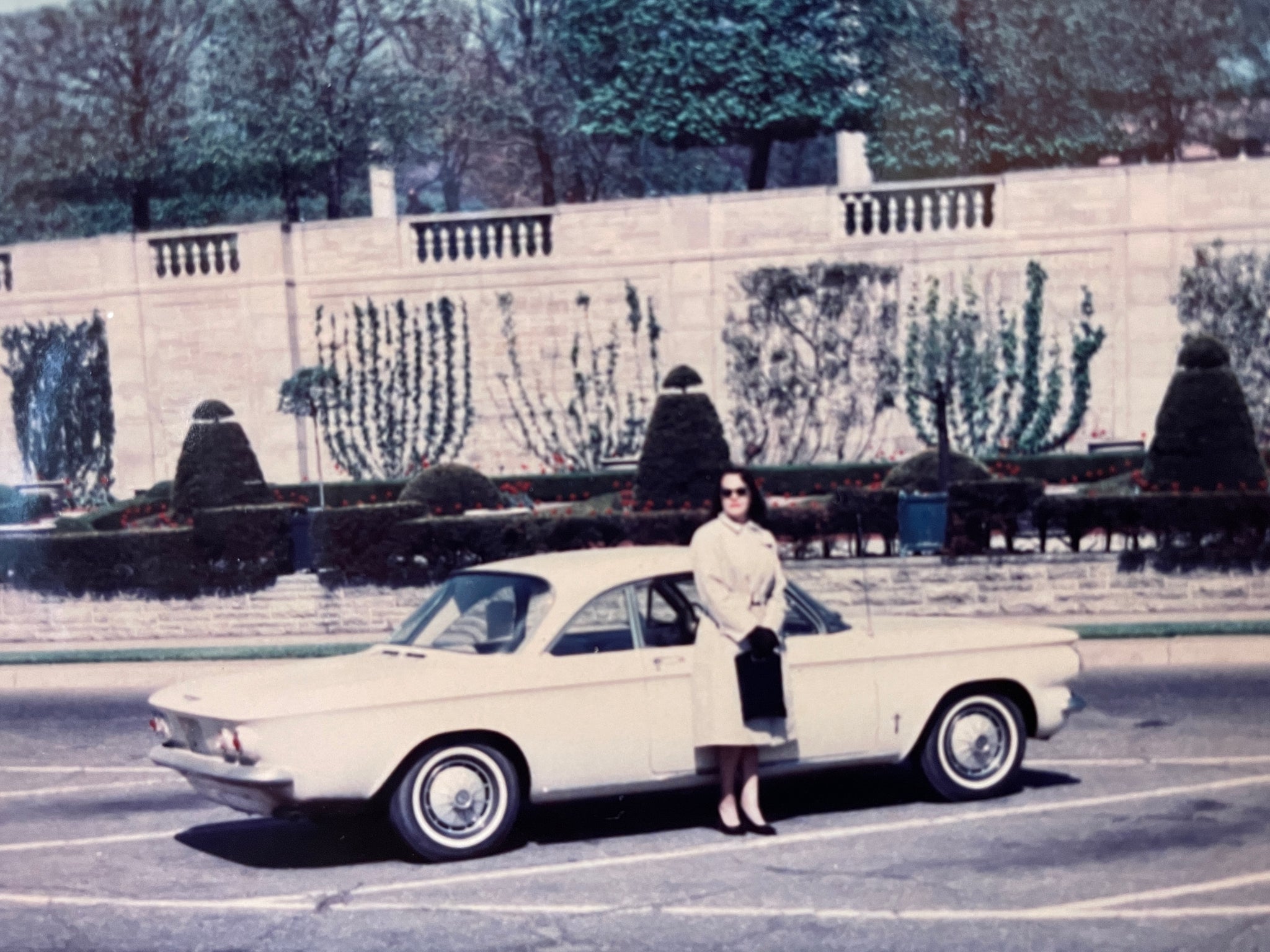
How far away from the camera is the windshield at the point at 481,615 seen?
308 inches

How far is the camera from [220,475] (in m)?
21.4


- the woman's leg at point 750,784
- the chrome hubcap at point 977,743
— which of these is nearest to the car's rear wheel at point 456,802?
the woman's leg at point 750,784

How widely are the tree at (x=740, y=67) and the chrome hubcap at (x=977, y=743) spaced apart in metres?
32.0

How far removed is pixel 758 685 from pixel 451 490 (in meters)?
17.0

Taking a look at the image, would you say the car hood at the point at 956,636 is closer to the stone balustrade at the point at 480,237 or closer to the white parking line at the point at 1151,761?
the white parking line at the point at 1151,761

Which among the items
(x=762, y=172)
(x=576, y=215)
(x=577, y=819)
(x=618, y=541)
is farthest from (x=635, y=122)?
(x=577, y=819)

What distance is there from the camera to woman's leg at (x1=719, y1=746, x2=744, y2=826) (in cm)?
768

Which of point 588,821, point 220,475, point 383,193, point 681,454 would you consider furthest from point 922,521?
point 383,193

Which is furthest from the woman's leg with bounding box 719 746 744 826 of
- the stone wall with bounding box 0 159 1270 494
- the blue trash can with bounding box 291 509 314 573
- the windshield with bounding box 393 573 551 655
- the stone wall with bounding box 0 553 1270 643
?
the stone wall with bounding box 0 159 1270 494

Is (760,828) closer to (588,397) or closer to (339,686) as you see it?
(339,686)

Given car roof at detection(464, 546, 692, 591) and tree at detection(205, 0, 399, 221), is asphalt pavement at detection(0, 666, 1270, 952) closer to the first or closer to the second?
car roof at detection(464, 546, 692, 591)

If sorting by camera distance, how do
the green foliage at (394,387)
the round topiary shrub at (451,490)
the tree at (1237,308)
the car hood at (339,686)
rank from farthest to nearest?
the green foliage at (394,387)
the tree at (1237,308)
the round topiary shrub at (451,490)
the car hood at (339,686)

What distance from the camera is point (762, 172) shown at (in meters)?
41.2

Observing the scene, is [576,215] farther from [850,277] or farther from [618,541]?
[618,541]
